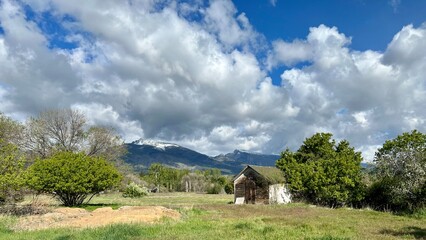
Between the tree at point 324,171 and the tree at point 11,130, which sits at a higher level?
the tree at point 11,130

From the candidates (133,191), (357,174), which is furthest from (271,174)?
(133,191)

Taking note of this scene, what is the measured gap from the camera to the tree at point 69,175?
3562 centimetres

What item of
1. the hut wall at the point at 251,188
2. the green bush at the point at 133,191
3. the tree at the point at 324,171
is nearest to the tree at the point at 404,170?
the tree at the point at 324,171

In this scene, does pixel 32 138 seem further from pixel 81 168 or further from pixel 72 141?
pixel 81 168

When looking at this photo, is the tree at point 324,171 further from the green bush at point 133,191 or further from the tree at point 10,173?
the tree at point 10,173

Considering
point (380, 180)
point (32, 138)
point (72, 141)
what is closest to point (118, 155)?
point (72, 141)

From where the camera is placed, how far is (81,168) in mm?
37125

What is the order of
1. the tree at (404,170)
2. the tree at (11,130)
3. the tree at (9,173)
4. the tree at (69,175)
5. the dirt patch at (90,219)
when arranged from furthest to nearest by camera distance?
the tree at (11,130) → the tree at (69,175) → the tree at (404,170) → the tree at (9,173) → the dirt patch at (90,219)

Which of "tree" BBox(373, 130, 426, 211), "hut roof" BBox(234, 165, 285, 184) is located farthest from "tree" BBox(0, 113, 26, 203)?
"tree" BBox(373, 130, 426, 211)

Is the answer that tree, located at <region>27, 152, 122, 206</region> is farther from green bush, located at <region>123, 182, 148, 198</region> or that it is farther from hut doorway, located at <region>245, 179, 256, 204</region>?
green bush, located at <region>123, 182, 148, 198</region>

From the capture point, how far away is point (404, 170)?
33188 mm

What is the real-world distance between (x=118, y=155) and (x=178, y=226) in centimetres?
4032

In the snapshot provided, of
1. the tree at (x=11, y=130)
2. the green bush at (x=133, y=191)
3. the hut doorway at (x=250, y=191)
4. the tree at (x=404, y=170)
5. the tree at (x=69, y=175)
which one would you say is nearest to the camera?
the tree at (x=404, y=170)

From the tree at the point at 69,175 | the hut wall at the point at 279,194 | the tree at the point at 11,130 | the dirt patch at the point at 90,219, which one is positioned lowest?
the dirt patch at the point at 90,219
